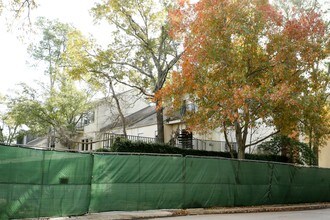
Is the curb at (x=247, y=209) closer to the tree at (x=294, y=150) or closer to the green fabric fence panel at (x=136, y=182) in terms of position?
the green fabric fence panel at (x=136, y=182)

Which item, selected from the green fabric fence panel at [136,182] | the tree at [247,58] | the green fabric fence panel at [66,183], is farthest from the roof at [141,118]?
the green fabric fence panel at [66,183]

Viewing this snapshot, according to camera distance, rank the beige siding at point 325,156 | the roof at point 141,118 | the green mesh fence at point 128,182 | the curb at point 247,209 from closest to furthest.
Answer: the green mesh fence at point 128,182
the curb at point 247,209
the beige siding at point 325,156
the roof at point 141,118

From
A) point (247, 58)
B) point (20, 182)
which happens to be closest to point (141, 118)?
point (247, 58)

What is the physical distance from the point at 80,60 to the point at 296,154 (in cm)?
1746

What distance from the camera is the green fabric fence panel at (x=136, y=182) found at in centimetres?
1293

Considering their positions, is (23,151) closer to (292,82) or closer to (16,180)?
(16,180)

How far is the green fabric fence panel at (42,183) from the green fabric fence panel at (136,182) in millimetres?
514

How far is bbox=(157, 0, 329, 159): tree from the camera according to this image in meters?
17.9

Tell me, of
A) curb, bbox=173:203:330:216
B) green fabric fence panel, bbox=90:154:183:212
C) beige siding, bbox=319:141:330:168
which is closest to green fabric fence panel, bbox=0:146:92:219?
green fabric fence panel, bbox=90:154:183:212

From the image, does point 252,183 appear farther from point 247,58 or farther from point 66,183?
point 66,183

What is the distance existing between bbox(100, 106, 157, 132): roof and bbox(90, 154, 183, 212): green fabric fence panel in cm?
2078

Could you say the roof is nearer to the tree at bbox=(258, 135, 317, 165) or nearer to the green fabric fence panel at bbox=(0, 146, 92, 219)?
the tree at bbox=(258, 135, 317, 165)

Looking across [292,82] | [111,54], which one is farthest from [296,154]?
[111,54]

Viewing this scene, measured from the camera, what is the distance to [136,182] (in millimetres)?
13828
